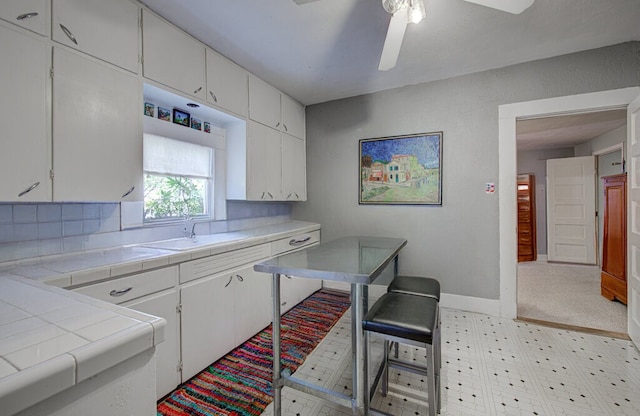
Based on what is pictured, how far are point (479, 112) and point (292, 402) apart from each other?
10.1ft

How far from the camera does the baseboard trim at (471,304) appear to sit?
284 centimetres

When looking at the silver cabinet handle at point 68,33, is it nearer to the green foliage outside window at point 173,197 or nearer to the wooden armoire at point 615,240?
the green foliage outside window at point 173,197

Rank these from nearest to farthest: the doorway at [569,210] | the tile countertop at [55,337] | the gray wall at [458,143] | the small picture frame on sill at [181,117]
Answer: the tile countertop at [55,337] → the small picture frame on sill at [181,117] → the gray wall at [458,143] → the doorway at [569,210]

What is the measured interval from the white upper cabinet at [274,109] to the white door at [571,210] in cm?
505

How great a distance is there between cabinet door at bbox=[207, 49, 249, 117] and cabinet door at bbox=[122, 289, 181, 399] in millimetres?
1573

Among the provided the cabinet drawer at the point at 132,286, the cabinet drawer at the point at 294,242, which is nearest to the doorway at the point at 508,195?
the cabinet drawer at the point at 294,242

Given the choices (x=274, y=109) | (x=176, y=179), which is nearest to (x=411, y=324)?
(x=176, y=179)

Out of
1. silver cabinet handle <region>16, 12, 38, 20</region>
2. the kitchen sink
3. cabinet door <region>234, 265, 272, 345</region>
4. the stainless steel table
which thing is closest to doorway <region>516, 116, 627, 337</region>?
the stainless steel table

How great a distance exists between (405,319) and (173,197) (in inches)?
84.1

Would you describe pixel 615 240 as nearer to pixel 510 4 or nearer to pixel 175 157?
pixel 510 4

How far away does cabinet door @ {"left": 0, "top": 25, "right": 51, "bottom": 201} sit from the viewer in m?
1.25

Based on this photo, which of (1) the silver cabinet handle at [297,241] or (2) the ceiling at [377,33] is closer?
(2) the ceiling at [377,33]

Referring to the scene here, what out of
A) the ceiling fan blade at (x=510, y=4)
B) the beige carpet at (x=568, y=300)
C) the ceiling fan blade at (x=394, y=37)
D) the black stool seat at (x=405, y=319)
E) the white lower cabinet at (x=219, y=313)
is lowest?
the beige carpet at (x=568, y=300)

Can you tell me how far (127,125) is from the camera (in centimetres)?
172
